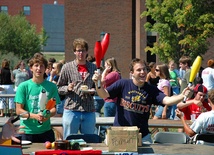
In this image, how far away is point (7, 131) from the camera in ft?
18.2

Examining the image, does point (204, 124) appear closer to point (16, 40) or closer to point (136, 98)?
point (136, 98)

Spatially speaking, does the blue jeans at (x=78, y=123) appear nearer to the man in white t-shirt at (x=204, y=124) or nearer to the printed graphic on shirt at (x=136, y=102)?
the printed graphic on shirt at (x=136, y=102)

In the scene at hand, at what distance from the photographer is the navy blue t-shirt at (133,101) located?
22.6 ft

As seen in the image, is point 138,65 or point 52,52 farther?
point 52,52

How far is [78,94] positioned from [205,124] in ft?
5.89

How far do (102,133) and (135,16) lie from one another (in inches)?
1170

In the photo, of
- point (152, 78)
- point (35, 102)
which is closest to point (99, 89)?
point (35, 102)

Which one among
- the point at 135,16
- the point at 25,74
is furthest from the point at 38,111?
the point at 135,16

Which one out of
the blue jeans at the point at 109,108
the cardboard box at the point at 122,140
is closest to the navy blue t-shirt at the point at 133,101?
the cardboard box at the point at 122,140

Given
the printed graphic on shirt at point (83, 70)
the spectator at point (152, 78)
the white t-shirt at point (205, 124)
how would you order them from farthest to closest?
the spectator at point (152, 78), the printed graphic on shirt at point (83, 70), the white t-shirt at point (205, 124)

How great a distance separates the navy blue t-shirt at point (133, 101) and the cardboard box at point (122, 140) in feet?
3.00

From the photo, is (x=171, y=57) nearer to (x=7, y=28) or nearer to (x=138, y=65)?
(x=138, y=65)

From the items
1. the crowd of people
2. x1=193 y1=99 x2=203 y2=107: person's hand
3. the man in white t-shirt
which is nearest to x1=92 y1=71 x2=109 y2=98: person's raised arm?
the crowd of people

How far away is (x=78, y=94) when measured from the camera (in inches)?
308
